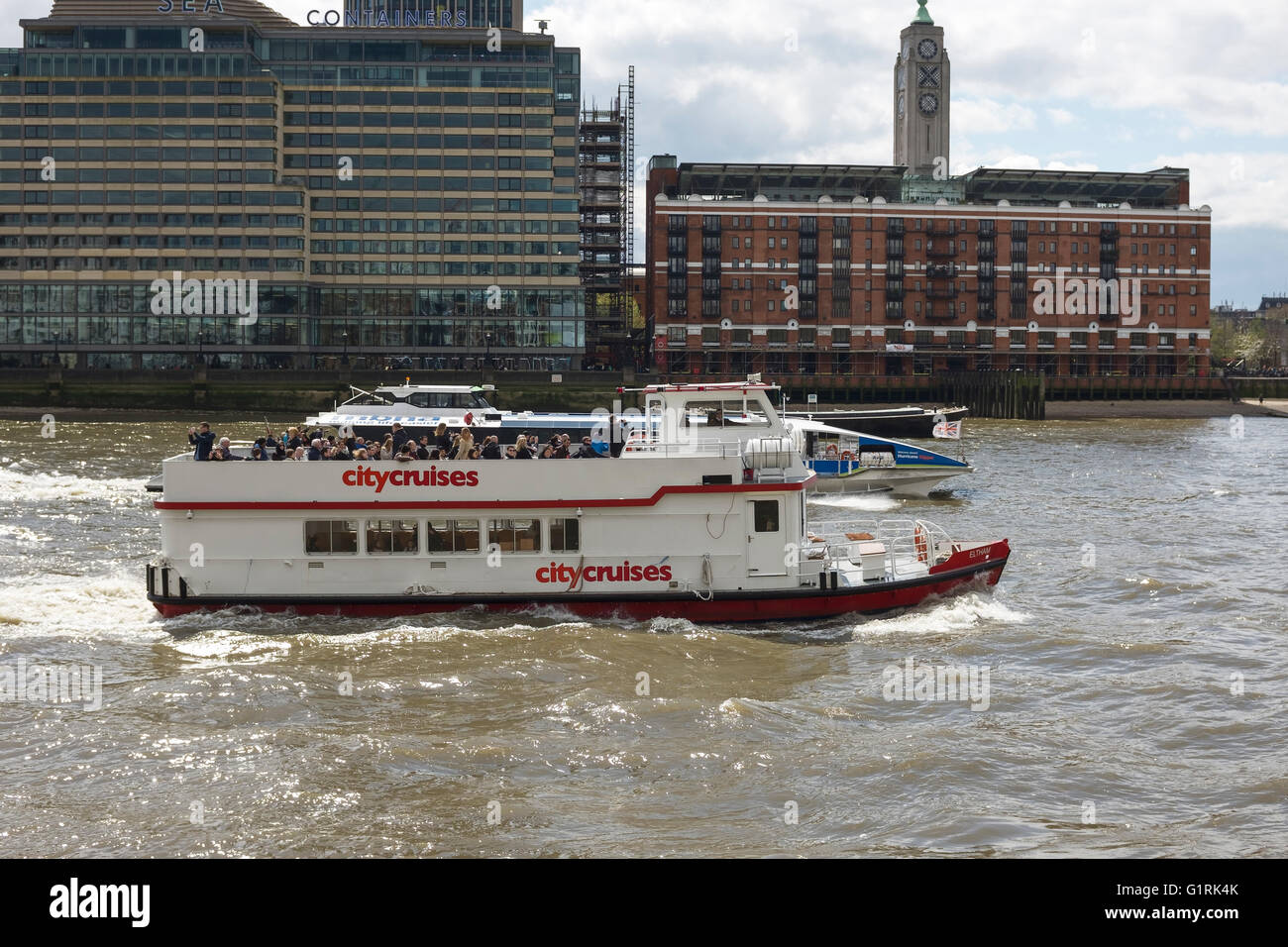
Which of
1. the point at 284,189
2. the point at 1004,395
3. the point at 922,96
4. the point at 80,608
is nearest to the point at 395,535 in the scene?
the point at 80,608

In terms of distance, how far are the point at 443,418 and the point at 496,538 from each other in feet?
81.6

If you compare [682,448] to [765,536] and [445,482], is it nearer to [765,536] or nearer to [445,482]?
[765,536]

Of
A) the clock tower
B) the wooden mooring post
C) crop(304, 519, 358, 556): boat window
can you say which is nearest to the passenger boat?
crop(304, 519, 358, 556): boat window

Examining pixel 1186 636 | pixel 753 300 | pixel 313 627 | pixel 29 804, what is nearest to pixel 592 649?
pixel 313 627

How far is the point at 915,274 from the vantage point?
11512cm

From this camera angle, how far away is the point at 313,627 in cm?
2027

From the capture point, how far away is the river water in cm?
1239

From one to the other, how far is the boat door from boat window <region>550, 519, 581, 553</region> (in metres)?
2.83

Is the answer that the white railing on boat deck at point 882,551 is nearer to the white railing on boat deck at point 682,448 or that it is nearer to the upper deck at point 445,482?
the upper deck at point 445,482

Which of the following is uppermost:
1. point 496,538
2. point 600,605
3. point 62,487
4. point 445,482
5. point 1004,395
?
point 1004,395

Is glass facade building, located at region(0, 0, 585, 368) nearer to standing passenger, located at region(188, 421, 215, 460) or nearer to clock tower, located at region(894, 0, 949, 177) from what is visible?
clock tower, located at region(894, 0, 949, 177)

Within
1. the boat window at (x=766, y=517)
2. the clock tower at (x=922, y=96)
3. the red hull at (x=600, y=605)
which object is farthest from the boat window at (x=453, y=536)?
the clock tower at (x=922, y=96)
